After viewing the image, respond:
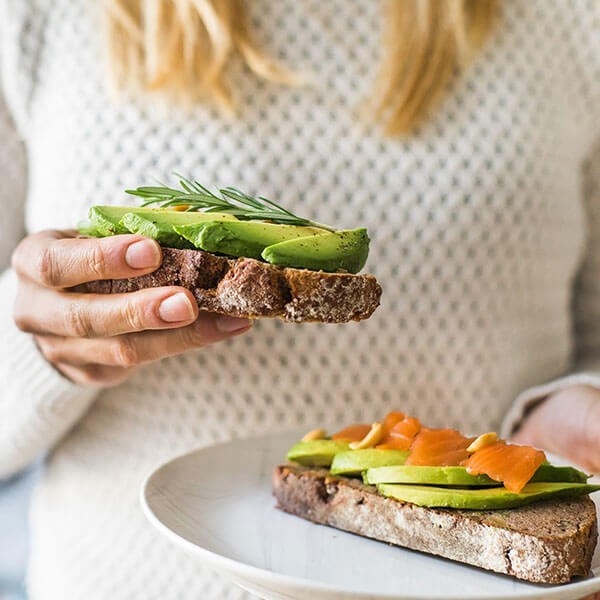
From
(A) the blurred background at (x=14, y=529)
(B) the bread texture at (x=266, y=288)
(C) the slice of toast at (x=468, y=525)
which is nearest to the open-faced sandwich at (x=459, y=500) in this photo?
(C) the slice of toast at (x=468, y=525)

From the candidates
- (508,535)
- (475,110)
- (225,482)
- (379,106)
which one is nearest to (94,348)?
(225,482)

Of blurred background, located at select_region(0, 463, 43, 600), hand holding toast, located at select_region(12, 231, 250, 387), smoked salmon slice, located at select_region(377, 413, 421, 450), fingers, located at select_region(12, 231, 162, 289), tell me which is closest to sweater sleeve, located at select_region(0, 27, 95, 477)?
hand holding toast, located at select_region(12, 231, 250, 387)

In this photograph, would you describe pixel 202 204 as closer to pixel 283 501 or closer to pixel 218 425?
pixel 283 501

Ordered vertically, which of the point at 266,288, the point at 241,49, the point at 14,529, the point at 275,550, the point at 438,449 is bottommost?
the point at 14,529

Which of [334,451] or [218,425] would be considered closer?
[334,451]

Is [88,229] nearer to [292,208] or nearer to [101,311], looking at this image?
[101,311]

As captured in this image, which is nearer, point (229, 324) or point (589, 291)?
point (229, 324)

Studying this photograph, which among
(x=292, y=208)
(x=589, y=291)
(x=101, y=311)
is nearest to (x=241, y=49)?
(x=292, y=208)
